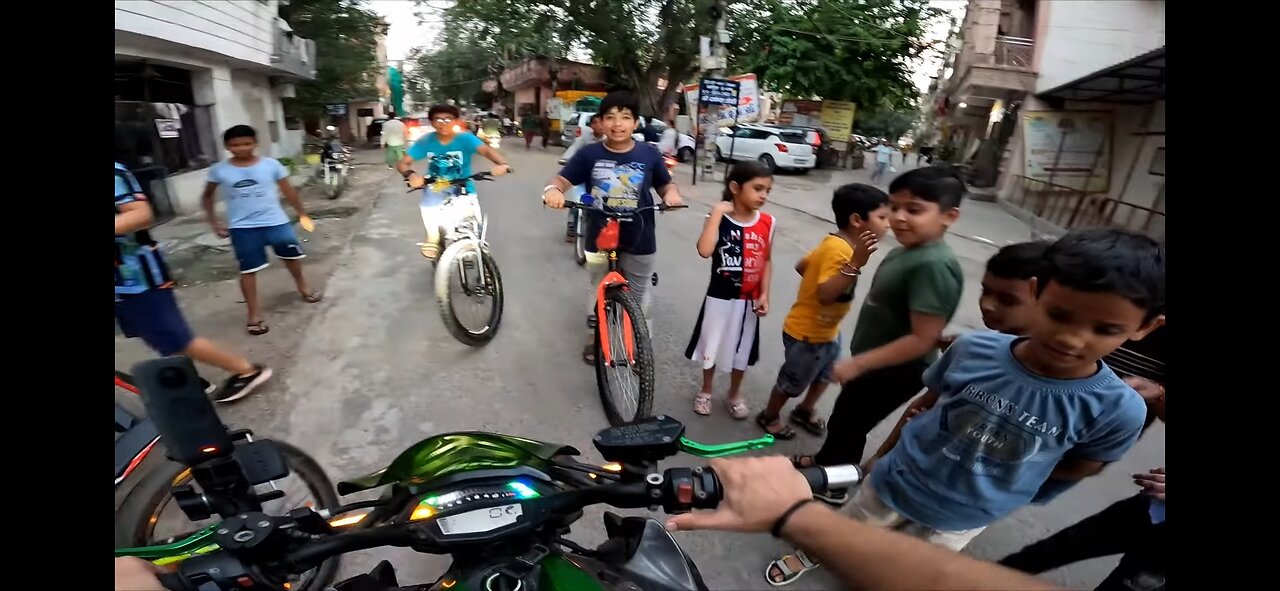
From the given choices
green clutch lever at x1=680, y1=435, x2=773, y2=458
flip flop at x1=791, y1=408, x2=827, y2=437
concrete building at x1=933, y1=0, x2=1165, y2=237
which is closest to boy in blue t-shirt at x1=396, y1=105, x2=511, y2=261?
flip flop at x1=791, y1=408, x2=827, y2=437

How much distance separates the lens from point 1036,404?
→ 1.38 m

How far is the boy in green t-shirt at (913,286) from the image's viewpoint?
1.96m

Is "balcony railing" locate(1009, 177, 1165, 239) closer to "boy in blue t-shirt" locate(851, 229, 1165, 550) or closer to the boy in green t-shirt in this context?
the boy in green t-shirt

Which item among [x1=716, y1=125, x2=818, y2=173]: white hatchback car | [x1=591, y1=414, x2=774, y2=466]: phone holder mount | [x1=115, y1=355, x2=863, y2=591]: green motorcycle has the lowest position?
[x1=115, y1=355, x2=863, y2=591]: green motorcycle

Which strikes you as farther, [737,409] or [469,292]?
[469,292]

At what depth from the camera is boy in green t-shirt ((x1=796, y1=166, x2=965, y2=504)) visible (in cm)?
196

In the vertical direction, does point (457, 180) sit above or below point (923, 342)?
above

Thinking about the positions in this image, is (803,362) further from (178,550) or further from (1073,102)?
(1073,102)

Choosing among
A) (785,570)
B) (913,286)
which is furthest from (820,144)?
(785,570)

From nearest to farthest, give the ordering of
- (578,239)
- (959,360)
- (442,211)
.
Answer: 1. (959,360)
2. (442,211)
3. (578,239)

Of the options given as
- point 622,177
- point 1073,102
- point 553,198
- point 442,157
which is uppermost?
point 1073,102

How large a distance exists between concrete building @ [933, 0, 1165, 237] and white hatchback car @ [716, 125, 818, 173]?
4174mm

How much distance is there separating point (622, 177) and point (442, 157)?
1960mm
